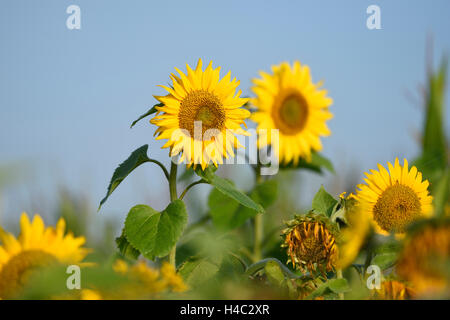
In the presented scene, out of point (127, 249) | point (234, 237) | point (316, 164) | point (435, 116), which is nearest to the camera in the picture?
point (127, 249)

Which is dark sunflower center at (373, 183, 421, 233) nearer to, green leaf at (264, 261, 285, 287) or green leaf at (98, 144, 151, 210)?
green leaf at (264, 261, 285, 287)

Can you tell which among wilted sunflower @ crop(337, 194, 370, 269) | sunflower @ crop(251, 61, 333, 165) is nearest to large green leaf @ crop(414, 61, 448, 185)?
sunflower @ crop(251, 61, 333, 165)

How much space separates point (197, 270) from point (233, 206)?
0.81 feet

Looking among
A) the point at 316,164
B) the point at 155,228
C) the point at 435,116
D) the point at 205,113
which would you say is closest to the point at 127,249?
the point at 155,228

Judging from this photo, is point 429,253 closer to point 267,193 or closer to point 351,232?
point 351,232

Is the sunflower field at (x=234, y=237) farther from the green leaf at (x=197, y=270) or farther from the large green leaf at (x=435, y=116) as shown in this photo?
the large green leaf at (x=435, y=116)

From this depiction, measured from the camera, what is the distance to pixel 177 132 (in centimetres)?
47

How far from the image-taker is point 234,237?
0.69m

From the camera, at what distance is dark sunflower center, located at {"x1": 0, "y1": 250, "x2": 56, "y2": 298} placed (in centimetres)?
33

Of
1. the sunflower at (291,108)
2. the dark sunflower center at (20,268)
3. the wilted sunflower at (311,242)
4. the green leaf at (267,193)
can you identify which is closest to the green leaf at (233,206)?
the green leaf at (267,193)

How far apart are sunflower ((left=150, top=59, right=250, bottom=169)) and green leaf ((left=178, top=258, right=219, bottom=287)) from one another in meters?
0.09
